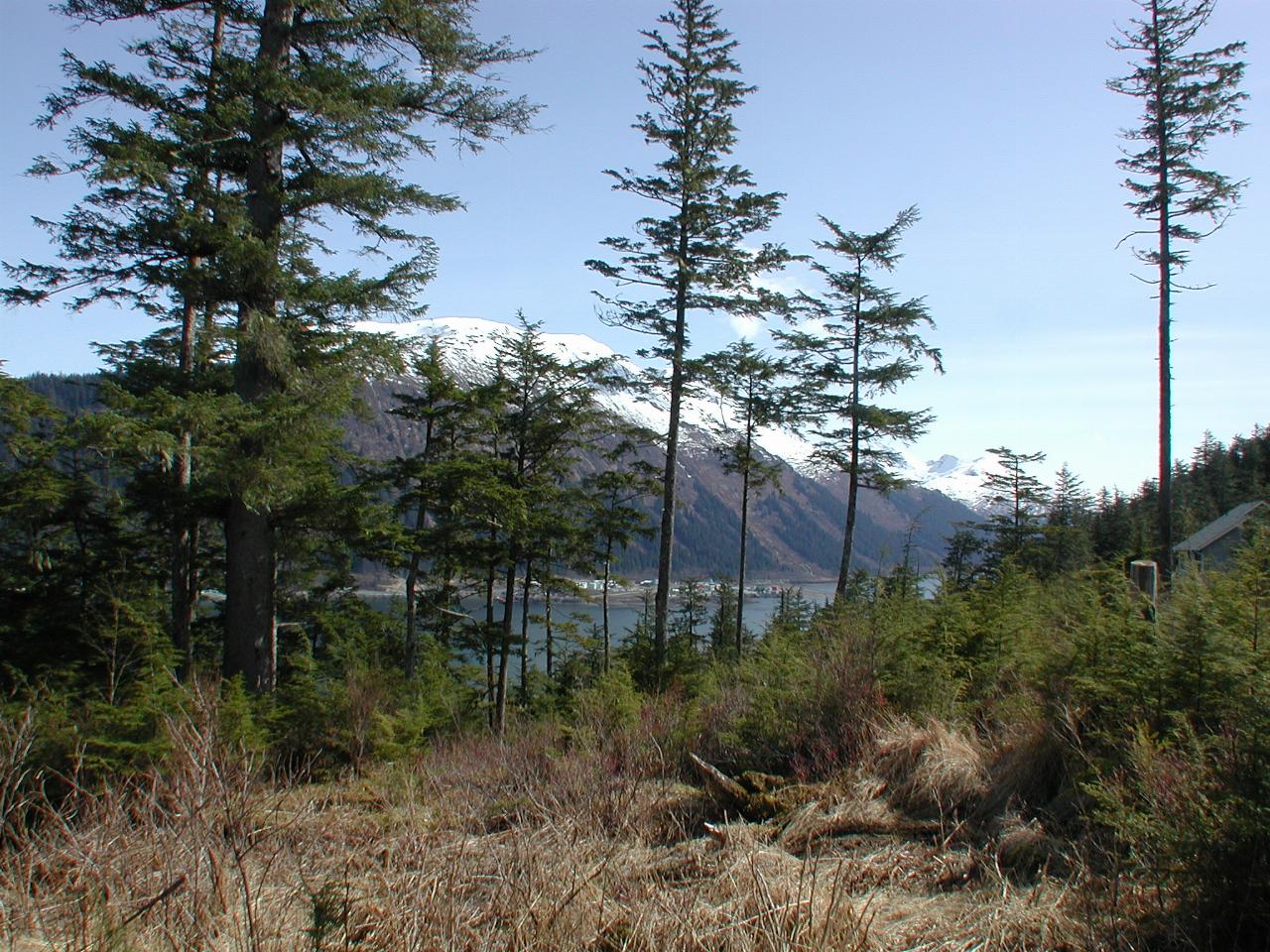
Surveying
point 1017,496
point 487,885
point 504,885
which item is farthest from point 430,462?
point 1017,496

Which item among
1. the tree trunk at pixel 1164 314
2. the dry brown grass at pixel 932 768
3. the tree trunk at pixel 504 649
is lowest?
the tree trunk at pixel 504 649

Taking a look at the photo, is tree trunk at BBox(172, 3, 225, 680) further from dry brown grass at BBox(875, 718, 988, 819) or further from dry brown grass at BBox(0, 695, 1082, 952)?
dry brown grass at BBox(875, 718, 988, 819)

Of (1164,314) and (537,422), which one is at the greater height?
(1164,314)

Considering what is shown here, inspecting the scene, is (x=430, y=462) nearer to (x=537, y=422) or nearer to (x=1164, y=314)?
(x=537, y=422)

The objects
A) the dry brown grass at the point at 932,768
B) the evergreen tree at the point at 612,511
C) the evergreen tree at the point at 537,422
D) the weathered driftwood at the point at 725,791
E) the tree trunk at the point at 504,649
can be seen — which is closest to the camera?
the dry brown grass at the point at 932,768

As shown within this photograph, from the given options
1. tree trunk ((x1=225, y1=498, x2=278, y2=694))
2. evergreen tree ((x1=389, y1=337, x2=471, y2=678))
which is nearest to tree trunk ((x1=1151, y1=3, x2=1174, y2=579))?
evergreen tree ((x1=389, y1=337, x2=471, y2=678))

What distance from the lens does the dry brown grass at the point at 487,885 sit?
8.23 feet

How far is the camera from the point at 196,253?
891cm

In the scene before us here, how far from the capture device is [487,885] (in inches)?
122

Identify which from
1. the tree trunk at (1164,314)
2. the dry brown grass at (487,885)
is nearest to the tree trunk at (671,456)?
the tree trunk at (1164,314)

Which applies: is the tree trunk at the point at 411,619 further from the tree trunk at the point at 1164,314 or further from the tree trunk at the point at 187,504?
the tree trunk at the point at 1164,314

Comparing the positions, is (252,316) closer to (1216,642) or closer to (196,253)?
(196,253)

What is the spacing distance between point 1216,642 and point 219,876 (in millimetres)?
4905

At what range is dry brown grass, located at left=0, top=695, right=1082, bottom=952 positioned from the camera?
8.23 feet
